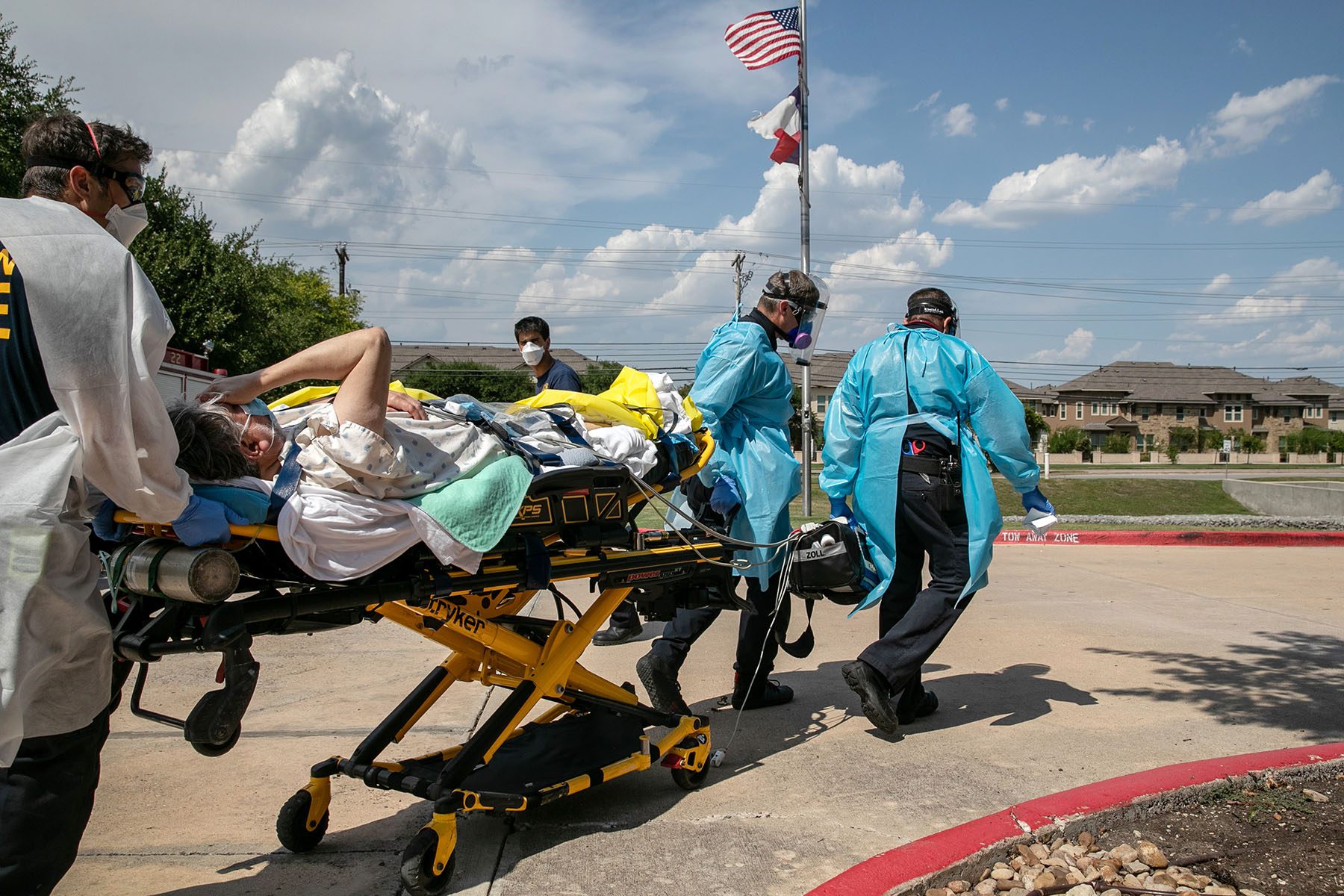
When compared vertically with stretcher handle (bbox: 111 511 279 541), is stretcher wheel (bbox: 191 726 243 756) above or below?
below

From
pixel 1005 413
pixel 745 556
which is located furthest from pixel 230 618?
pixel 1005 413

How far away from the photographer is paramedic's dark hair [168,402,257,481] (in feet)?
8.30

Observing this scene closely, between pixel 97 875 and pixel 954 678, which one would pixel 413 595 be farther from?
pixel 954 678

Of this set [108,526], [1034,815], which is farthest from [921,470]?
[108,526]

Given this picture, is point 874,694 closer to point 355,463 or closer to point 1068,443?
point 355,463

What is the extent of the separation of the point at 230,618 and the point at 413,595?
0.54m

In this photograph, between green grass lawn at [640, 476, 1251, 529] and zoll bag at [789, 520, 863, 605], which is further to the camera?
green grass lawn at [640, 476, 1251, 529]

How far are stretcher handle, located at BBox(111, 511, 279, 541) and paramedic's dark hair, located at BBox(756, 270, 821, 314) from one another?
2.89m

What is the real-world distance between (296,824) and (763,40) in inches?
644

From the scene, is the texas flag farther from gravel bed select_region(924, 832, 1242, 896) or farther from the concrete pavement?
gravel bed select_region(924, 832, 1242, 896)

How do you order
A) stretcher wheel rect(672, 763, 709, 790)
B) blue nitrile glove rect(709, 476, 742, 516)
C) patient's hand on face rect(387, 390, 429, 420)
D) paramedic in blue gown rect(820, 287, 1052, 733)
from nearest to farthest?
patient's hand on face rect(387, 390, 429, 420) → stretcher wheel rect(672, 763, 709, 790) → paramedic in blue gown rect(820, 287, 1052, 733) → blue nitrile glove rect(709, 476, 742, 516)

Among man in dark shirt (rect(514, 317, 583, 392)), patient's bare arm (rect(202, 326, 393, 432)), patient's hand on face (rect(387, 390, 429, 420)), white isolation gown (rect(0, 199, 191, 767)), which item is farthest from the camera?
man in dark shirt (rect(514, 317, 583, 392))

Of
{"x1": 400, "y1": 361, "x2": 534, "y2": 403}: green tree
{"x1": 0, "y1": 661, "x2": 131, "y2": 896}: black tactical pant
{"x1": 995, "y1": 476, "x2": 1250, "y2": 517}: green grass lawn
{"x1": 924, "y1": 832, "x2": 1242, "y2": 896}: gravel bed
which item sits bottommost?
{"x1": 995, "y1": 476, "x2": 1250, "y2": 517}: green grass lawn

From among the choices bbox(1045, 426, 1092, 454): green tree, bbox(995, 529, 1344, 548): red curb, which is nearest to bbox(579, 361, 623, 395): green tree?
bbox(1045, 426, 1092, 454): green tree
